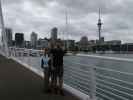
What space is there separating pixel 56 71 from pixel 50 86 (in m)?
0.76

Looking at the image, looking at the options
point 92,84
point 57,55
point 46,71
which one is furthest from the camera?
point 46,71

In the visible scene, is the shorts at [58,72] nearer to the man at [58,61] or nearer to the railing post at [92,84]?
the man at [58,61]

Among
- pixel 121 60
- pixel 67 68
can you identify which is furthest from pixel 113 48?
pixel 121 60

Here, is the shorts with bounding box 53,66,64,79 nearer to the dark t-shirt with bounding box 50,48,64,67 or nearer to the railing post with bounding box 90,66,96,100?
the dark t-shirt with bounding box 50,48,64,67

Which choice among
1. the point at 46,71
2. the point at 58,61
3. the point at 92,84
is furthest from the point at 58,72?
the point at 92,84

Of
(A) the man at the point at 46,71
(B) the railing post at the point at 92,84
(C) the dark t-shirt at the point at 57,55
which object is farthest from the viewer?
(A) the man at the point at 46,71

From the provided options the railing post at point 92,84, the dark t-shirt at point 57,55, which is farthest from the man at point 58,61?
the railing post at point 92,84

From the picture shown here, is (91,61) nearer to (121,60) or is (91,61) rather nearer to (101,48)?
(121,60)

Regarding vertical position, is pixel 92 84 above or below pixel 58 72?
below

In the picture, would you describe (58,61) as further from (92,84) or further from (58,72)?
(92,84)

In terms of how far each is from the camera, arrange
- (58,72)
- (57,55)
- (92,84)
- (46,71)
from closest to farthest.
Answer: (92,84), (57,55), (58,72), (46,71)

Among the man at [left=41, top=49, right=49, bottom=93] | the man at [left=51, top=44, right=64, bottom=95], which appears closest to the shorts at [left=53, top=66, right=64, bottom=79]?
the man at [left=51, top=44, right=64, bottom=95]

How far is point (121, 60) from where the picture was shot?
15.7 ft

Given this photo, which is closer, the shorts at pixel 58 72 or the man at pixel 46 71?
the shorts at pixel 58 72
